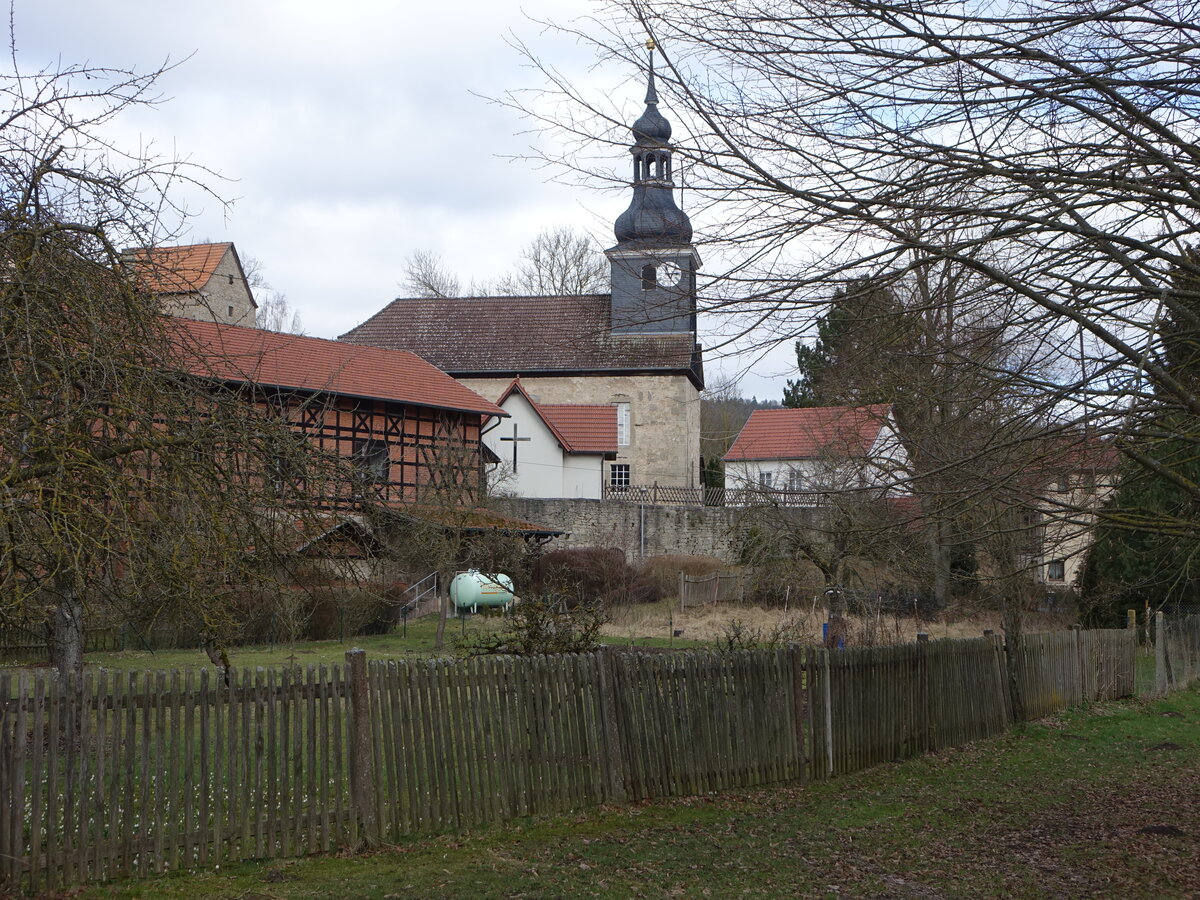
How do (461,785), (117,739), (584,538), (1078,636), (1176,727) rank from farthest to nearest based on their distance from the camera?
1. (584,538)
2. (1078,636)
3. (1176,727)
4. (461,785)
5. (117,739)

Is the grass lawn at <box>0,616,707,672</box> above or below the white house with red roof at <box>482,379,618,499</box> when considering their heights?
below

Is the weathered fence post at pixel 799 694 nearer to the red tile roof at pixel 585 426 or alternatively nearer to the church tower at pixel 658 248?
the church tower at pixel 658 248

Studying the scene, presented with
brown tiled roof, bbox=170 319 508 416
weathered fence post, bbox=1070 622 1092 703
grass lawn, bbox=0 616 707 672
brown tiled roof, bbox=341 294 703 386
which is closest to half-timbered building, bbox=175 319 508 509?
brown tiled roof, bbox=170 319 508 416

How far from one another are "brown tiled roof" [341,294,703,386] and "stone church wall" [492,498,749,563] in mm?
9248

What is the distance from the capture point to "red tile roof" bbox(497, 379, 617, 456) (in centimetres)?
4138

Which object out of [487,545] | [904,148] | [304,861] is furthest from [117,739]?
[487,545]

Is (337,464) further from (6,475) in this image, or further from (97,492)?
(6,475)

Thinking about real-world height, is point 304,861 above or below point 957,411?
Result: below

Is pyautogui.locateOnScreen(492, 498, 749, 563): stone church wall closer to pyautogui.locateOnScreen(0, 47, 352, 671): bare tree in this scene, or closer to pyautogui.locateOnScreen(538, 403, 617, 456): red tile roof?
pyautogui.locateOnScreen(538, 403, 617, 456): red tile roof

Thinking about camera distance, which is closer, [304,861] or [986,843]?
[304,861]

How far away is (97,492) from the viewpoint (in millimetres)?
5293

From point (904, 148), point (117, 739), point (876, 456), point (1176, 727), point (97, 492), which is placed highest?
point (904, 148)

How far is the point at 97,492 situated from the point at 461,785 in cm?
344

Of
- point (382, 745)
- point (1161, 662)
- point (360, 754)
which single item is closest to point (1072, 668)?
point (1161, 662)
